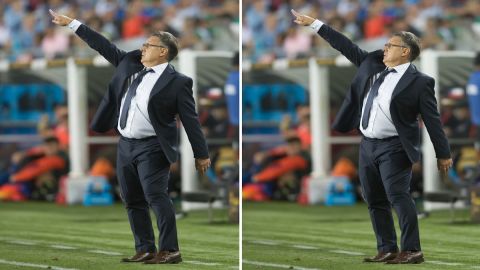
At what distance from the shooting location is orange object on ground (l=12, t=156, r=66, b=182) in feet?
42.2

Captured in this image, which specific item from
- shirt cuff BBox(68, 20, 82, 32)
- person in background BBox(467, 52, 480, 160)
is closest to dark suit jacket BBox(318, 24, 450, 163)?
shirt cuff BBox(68, 20, 82, 32)

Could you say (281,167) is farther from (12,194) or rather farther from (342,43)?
(342,43)

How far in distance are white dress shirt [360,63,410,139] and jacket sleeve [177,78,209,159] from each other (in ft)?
2.94

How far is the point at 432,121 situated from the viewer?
611cm

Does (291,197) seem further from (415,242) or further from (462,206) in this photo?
(415,242)

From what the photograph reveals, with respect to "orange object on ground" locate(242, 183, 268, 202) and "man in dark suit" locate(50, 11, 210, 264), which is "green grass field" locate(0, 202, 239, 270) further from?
"orange object on ground" locate(242, 183, 268, 202)

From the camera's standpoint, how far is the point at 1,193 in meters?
13.2

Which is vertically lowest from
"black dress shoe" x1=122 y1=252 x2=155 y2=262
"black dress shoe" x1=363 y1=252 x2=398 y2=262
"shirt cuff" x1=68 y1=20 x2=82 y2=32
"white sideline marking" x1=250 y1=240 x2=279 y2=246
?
"white sideline marking" x1=250 y1=240 x2=279 y2=246

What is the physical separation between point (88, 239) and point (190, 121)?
254cm

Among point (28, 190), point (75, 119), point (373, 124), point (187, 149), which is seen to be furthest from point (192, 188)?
point (373, 124)

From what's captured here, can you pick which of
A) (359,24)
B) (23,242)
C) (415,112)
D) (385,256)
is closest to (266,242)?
(23,242)

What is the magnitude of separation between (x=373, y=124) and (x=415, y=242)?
0.67 meters

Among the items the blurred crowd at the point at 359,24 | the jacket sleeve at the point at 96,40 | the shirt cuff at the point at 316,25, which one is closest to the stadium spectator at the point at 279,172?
the blurred crowd at the point at 359,24

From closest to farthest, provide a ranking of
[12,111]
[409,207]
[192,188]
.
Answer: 1. [409,207]
2. [192,188]
3. [12,111]
